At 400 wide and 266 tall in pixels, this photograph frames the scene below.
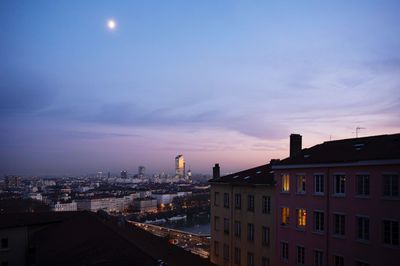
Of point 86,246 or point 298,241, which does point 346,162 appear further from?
point 86,246

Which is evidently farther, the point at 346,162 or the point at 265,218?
the point at 265,218

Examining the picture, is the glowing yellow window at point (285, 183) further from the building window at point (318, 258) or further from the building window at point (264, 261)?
the building window at point (264, 261)

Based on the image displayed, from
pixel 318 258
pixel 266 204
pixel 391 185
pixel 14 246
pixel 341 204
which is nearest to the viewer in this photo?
pixel 391 185

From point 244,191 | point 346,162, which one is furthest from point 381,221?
point 244,191

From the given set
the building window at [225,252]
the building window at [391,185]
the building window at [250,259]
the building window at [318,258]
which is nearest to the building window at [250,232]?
the building window at [250,259]

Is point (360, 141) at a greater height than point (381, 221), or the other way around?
point (360, 141)

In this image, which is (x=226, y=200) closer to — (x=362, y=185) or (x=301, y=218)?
(x=301, y=218)

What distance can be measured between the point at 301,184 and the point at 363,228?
6279 millimetres

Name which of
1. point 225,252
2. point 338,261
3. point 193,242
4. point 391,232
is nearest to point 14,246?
point 225,252

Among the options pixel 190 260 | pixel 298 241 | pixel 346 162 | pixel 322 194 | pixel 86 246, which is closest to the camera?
pixel 190 260

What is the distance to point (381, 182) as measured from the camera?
2544cm

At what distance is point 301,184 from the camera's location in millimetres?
32156

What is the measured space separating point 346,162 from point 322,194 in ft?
11.3

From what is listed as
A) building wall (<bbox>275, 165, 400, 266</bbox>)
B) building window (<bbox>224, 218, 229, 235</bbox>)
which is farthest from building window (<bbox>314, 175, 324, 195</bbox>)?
building window (<bbox>224, 218, 229, 235</bbox>)
